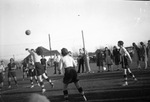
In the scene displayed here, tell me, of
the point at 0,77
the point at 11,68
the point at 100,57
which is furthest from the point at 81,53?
the point at 0,77

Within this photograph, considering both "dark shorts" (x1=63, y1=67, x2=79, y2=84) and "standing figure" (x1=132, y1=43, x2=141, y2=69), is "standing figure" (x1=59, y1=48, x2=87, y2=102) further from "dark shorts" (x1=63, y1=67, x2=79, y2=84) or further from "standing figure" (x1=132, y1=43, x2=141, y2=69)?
"standing figure" (x1=132, y1=43, x2=141, y2=69)

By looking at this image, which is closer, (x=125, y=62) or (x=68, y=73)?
(x=68, y=73)

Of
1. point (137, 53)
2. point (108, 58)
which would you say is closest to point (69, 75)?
point (108, 58)

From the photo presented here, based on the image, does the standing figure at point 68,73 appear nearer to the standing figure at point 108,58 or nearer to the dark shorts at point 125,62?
the dark shorts at point 125,62

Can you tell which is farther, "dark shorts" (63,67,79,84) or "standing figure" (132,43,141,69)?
"standing figure" (132,43,141,69)

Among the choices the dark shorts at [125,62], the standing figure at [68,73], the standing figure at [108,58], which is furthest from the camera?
the standing figure at [108,58]

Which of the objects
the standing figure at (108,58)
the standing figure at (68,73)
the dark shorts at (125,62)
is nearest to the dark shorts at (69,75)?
the standing figure at (68,73)

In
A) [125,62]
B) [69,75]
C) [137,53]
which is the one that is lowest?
[69,75]

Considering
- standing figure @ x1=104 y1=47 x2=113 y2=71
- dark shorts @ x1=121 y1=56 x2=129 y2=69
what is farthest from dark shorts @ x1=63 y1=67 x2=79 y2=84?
standing figure @ x1=104 y1=47 x2=113 y2=71

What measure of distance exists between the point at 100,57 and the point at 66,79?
8452 mm

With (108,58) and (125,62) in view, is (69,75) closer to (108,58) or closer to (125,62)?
(125,62)

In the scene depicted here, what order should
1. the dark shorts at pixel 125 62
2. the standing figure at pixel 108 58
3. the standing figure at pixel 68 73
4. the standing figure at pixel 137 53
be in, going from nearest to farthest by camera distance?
the standing figure at pixel 68 73 < the dark shorts at pixel 125 62 < the standing figure at pixel 137 53 < the standing figure at pixel 108 58

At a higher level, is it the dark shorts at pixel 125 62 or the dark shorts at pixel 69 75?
the dark shorts at pixel 125 62

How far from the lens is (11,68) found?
10.9 meters
